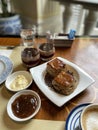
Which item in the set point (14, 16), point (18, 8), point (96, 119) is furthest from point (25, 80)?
point (18, 8)

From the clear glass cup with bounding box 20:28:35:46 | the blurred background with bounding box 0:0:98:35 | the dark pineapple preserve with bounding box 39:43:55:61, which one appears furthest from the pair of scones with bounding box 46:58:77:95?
the blurred background with bounding box 0:0:98:35

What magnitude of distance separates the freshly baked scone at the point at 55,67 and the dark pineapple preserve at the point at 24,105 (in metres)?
0.14

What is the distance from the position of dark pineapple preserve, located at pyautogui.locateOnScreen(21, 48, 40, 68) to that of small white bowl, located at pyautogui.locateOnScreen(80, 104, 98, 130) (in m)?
0.36

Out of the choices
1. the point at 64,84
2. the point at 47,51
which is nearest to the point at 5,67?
the point at 47,51

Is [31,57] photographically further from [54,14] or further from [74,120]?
[54,14]

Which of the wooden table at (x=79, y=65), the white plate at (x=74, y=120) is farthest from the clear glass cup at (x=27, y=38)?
the white plate at (x=74, y=120)

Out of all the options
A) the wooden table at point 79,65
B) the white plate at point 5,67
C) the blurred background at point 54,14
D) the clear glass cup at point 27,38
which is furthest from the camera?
the blurred background at point 54,14

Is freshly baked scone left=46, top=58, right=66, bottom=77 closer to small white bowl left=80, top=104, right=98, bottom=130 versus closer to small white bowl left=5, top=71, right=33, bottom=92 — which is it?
small white bowl left=5, top=71, right=33, bottom=92

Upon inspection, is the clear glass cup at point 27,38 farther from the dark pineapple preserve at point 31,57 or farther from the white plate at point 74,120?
the white plate at point 74,120

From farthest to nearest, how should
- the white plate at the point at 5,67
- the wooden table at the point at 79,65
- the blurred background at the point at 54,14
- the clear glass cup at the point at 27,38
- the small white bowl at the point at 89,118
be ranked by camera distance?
the blurred background at the point at 54,14 < the clear glass cup at the point at 27,38 < the white plate at the point at 5,67 < the wooden table at the point at 79,65 < the small white bowl at the point at 89,118

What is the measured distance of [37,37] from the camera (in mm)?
1021

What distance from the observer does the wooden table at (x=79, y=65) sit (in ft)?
1.98

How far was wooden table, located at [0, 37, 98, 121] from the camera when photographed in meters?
0.60

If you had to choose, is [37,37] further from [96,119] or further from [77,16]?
[77,16]
